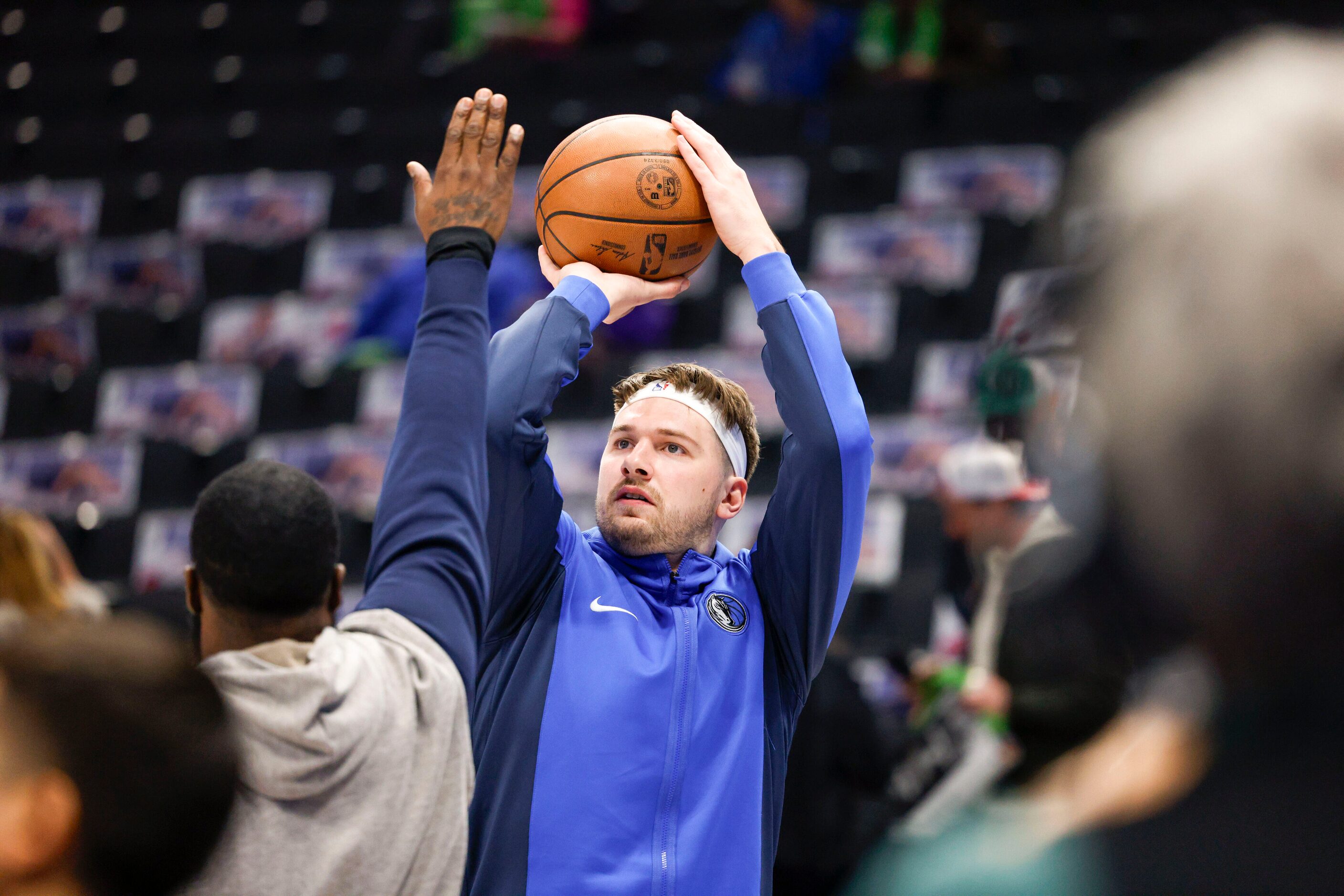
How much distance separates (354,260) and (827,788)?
4914 mm

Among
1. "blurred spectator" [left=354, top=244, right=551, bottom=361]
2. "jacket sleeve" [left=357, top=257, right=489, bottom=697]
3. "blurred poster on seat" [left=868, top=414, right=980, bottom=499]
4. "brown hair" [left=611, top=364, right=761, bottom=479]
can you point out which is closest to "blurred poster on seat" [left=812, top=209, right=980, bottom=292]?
"blurred poster on seat" [left=868, top=414, right=980, bottom=499]

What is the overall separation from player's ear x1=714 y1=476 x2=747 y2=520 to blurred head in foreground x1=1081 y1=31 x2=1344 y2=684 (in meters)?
2.06

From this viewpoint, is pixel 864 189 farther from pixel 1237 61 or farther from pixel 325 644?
pixel 1237 61

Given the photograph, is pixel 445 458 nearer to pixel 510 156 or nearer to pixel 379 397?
pixel 510 156

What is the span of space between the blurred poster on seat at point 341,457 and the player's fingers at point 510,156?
14.0ft

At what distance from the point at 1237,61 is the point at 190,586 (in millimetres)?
1667

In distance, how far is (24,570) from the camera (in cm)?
421

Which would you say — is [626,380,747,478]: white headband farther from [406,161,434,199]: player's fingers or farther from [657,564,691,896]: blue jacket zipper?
[406,161,434,199]: player's fingers

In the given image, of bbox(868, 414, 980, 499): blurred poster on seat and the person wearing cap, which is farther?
bbox(868, 414, 980, 499): blurred poster on seat

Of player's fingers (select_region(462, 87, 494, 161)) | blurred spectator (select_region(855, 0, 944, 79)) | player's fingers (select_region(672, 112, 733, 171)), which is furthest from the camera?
blurred spectator (select_region(855, 0, 944, 79))

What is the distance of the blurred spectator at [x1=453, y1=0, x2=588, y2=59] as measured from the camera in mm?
8367

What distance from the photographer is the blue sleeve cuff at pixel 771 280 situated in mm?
2332

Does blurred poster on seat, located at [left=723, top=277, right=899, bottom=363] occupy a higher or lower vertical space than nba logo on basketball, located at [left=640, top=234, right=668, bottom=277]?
lower

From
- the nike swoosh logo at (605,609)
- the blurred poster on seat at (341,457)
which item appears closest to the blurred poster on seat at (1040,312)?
the nike swoosh logo at (605,609)
